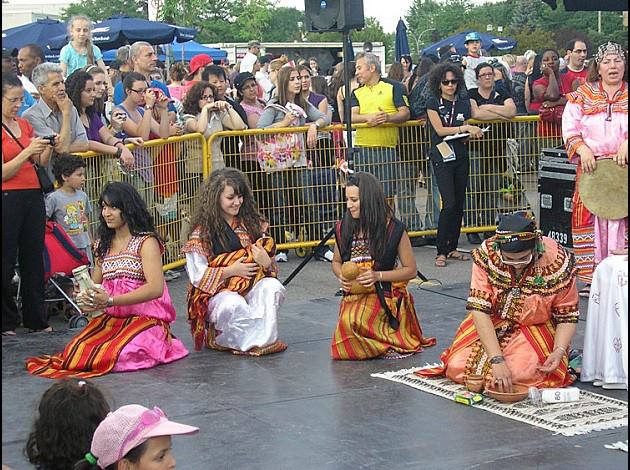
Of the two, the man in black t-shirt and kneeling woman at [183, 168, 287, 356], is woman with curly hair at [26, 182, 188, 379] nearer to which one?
kneeling woman at [183, 168, 287, 356]

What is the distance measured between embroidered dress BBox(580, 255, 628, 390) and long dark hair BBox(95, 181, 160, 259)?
2.83 metres

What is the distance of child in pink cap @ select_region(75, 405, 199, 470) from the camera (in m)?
3.60

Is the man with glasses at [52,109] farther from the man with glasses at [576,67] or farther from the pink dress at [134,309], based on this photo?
the man with glasses at [576,67]

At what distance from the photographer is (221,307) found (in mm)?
8031


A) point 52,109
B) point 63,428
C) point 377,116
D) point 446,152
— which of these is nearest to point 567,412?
point 63,428

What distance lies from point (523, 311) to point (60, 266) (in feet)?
12.6

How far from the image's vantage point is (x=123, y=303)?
7.57 m

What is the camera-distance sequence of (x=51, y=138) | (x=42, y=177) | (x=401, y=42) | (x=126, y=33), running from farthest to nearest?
(x=401, y=42), (x=126, y=33), (x=42, y=177), (x=51, y=138)

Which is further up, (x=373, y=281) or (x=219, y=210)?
(x=219, y=210)

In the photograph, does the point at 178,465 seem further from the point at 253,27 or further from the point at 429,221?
the point at 253,27

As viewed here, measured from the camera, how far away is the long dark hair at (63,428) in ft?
12.6

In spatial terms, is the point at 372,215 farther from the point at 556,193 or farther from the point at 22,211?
the point at 556,193

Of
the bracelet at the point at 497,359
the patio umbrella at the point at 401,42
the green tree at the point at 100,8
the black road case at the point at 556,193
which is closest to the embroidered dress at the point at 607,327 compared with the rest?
the bracelet at the point at 497,359

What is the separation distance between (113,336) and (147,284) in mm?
437
